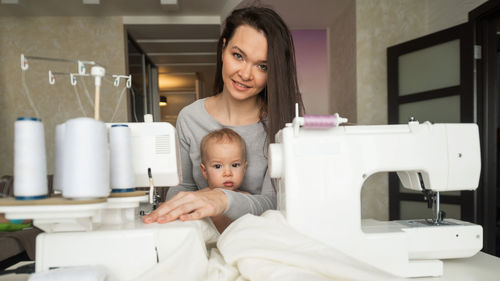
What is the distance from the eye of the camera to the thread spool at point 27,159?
0.66 meters

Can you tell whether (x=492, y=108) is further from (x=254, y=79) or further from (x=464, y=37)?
(x=254, y=79)

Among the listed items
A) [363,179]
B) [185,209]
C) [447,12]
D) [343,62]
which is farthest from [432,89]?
[185,209]

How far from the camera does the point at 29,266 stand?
962 millimetres

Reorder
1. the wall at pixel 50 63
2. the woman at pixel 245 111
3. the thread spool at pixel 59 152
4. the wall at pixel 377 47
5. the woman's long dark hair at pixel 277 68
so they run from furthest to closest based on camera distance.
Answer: the wall at pixel 50 63
the wall at pixel 377 47
the woman's long dark hair at pixel 277 68
the woman at pixel 245 111
the thread spool at pixel 59 152

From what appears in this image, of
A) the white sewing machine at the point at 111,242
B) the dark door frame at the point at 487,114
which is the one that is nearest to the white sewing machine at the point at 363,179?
the white sewing machine at the point at 111,242

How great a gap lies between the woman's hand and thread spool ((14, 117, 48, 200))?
0.90 feet

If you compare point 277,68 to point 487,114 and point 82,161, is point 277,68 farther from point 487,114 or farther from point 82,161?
point 487,114

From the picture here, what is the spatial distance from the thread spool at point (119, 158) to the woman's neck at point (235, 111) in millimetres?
762

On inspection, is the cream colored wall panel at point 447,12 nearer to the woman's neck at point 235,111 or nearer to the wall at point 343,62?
the wall at point 343,62

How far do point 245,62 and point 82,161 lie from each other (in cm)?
83

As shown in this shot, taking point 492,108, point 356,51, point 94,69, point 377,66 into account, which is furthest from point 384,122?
point 94,69

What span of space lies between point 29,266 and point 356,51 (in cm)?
377

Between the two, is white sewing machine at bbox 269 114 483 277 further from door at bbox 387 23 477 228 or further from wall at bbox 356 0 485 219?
wall at bbox 356 0 485 219

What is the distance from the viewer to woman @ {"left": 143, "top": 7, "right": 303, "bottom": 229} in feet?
3.21
